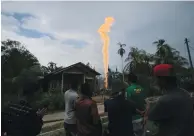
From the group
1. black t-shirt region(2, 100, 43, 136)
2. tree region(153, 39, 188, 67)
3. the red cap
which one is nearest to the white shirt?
black t-shirt region(2, 100, 43, 136)

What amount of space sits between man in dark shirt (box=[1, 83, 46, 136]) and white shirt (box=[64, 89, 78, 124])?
0.54 metres

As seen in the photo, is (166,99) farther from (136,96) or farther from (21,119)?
(21,119)

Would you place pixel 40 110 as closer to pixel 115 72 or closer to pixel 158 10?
pixel 115 72

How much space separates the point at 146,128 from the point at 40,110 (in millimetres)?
1091

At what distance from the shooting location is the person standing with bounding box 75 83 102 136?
229cm

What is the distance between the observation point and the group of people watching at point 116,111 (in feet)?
5.30

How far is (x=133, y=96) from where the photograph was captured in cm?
247

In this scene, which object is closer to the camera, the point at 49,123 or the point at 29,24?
the point at 29,24

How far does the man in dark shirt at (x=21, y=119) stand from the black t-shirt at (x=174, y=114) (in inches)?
43.0

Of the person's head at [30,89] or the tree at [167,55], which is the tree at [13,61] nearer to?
the person's head at [30,89]

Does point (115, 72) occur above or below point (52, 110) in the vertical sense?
above

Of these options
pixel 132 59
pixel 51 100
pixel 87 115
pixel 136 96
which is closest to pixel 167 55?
pixel 132 59

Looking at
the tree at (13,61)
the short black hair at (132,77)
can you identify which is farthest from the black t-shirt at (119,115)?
the tree at (13,61)

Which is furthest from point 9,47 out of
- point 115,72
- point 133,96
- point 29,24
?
point 133,96
